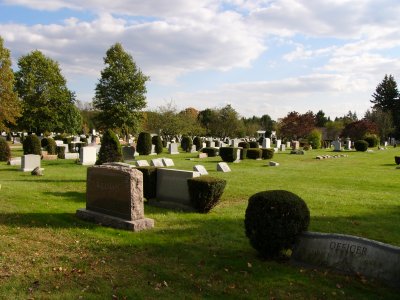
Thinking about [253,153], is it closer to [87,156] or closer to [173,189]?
[87,156]

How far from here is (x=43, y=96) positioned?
57000 millimetres

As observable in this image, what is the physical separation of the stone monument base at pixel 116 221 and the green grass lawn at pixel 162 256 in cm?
21

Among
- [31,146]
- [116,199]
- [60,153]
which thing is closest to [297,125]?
[60,153]

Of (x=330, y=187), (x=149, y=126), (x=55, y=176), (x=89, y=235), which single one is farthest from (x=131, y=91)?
(x=89, y=235)

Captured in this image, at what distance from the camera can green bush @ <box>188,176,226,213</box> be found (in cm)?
1069

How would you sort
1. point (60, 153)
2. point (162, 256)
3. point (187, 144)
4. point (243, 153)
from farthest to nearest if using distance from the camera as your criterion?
point (187, 144) → point (243, 153) → point (60, 153) → point (162, 256)

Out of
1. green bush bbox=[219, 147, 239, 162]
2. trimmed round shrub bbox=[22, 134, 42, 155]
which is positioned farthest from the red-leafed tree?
trimmed round shrub bbox=[22, 134, 42, 155]

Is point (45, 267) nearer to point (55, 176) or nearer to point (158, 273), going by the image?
point (158, 273)

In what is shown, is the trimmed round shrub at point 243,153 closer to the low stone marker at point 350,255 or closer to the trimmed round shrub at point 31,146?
the trimmed round shrub at point 31,146

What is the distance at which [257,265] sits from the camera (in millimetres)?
6785

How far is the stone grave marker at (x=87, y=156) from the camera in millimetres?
23906

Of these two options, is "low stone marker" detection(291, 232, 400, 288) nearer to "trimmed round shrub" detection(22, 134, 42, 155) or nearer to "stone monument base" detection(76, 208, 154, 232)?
"stone monument base" detection(76, 208, 154, 232)

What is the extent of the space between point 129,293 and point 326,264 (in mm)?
3239

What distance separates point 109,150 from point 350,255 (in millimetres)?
12373
